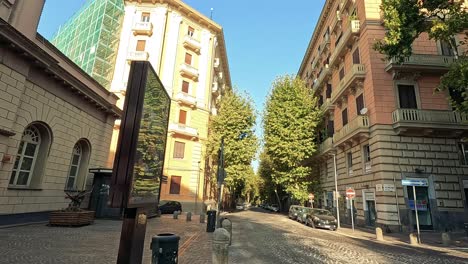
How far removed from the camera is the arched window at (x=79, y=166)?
1430 centimetres

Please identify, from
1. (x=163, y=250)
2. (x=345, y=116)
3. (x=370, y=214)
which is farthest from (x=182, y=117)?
(x=163, y=250)

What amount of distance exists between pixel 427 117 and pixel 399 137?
2063 mm

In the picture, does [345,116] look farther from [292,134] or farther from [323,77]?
[323,77]

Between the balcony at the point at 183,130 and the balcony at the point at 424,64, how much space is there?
19.7m

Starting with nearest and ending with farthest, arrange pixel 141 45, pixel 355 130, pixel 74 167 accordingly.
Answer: pixel 74 167 < pixel 355 130 < pixel 141 45

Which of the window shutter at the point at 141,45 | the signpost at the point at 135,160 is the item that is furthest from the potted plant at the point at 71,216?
the window shutter at the point at 141,45

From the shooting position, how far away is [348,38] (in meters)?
21.5

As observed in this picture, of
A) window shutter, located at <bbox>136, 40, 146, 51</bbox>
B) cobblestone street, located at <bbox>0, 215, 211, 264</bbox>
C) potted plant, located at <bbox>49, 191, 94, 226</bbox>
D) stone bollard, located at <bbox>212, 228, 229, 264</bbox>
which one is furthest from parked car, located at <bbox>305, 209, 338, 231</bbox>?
window shutter, located at <bbox>136, 40, 146, 51</bbox>

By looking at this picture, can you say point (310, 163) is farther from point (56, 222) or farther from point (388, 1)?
point (56, 222)

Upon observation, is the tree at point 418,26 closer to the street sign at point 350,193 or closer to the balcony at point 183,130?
the street sign at point 350,193

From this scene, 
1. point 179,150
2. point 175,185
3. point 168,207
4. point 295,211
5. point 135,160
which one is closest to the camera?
point 135,160

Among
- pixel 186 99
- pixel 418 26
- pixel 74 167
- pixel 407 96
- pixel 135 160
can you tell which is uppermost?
pixel 186 99

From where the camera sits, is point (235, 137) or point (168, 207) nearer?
point (168, 207)

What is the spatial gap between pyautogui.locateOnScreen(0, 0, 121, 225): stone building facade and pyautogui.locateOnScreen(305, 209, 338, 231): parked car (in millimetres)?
14781
